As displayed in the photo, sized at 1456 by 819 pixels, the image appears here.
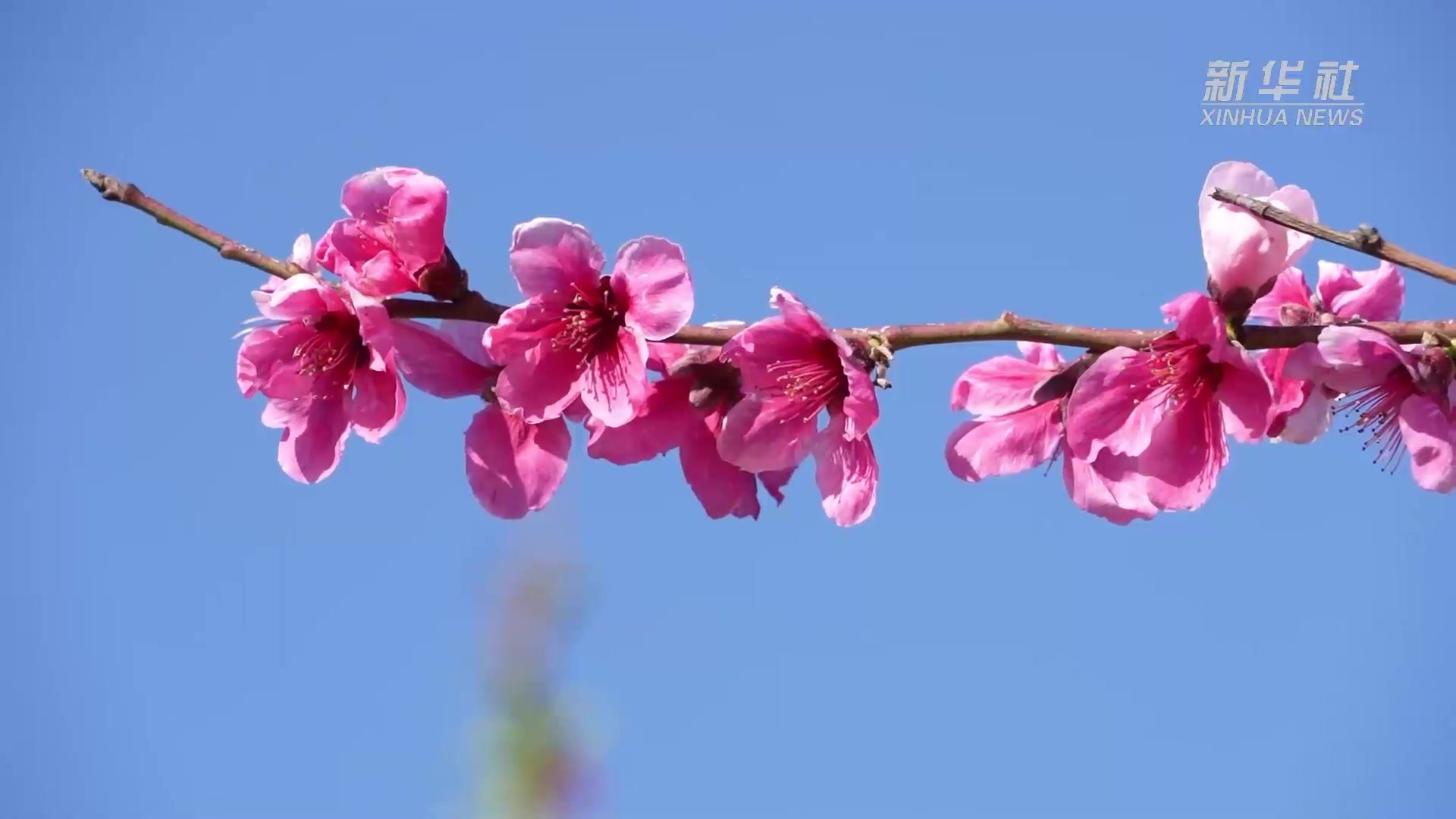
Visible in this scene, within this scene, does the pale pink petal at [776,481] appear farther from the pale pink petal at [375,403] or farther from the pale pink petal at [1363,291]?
the pale pink petal at [1363,291]

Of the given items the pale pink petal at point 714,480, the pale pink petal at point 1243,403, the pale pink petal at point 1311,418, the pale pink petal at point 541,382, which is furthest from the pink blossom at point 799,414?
the pale pink petal at point 1311,418

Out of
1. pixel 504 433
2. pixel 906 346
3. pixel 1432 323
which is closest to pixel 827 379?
pixel 906 346

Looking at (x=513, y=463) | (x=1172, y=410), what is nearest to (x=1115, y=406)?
(x=1172, y=410)

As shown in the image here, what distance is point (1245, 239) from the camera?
164cm

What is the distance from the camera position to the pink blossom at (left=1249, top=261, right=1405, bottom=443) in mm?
A: 1744

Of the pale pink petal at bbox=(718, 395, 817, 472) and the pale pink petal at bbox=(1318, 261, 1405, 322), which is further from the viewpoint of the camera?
the pale pink petal at bbox=(1318, 261, 1405, 322)

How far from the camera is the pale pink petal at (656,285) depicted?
5.66ft

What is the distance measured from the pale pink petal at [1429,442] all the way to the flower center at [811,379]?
0.71 metres

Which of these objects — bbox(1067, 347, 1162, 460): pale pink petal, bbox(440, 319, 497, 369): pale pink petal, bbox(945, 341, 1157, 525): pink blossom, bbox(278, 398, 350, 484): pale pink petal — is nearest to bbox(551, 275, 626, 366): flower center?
bbox(440, 319, 497, 369): pale pink petal

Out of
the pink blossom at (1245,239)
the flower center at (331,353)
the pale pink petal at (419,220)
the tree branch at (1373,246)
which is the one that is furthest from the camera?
A: the flower center at (331,353)

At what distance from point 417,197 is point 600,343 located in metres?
0.31

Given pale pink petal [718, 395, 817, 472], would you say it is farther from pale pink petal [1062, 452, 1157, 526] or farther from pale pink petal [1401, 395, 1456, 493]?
pale pink petal [1401, 395, 1456, 493]

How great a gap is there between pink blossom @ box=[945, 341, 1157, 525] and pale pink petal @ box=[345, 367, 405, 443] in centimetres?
78

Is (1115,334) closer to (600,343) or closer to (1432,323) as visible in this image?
(1432,323)
